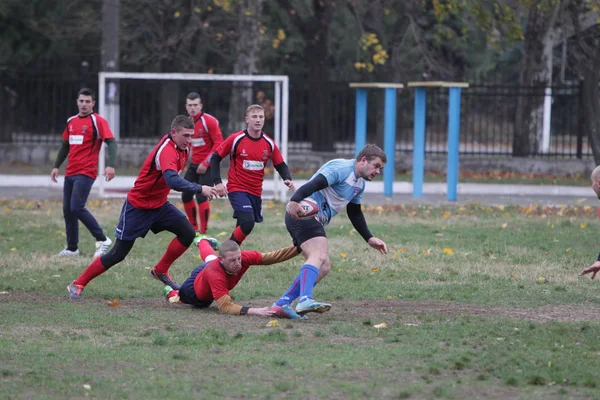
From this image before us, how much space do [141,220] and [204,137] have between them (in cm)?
439

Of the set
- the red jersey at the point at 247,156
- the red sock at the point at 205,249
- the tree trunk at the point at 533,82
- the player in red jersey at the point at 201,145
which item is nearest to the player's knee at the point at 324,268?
the red sock at the point at 205,249

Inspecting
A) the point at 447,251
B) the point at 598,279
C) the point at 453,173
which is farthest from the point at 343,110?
the point at 598,279

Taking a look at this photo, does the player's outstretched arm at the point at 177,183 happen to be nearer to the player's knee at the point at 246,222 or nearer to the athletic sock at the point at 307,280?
the athletic sock at the point at 307,280

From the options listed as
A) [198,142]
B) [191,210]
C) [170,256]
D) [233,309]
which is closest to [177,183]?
[170,256]

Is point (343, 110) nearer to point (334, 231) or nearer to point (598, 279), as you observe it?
point (334, 231)

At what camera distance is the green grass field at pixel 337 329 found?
6.30 metres

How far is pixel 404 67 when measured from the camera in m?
38.1

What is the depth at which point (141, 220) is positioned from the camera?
9.46 metres

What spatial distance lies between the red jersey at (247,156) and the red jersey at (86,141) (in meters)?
1.53

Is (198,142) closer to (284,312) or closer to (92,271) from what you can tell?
(92,271)

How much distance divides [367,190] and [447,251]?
374 inches

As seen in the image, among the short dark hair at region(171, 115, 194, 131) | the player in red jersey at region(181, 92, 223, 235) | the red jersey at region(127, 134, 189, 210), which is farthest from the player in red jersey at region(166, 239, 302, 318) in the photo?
the player in red jersey at region(181, 92, 223, 235)

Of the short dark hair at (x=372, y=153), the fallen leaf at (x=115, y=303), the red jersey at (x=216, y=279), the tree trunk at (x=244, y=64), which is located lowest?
the fallen leaf at (x=115, y=303)

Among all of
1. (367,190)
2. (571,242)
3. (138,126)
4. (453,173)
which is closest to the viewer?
(571,242)
